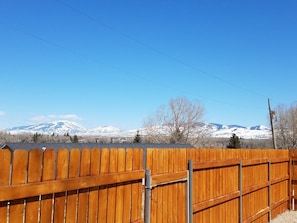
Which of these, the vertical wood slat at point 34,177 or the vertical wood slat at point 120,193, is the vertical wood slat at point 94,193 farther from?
the vertical wood slat at point 34,177

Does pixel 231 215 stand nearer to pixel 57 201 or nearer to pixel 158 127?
pixel 57 201

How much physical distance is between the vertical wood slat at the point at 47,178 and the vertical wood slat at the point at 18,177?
0.19 m

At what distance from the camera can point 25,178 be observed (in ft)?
8.71

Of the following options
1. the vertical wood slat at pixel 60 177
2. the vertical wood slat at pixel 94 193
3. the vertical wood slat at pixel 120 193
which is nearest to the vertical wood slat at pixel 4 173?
the vertical wood slat at pixel 60 177

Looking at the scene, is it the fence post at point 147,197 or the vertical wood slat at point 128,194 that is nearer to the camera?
the vertical wood slat at point 128,194

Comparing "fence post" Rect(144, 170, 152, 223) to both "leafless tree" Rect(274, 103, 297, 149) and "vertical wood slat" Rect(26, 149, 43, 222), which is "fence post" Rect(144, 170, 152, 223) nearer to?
"vertical wood slat" Rect(26, 149, 43, 222)

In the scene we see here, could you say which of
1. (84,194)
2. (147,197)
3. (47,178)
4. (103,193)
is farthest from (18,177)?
(147,197)

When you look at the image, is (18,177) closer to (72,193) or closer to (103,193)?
(72,193)

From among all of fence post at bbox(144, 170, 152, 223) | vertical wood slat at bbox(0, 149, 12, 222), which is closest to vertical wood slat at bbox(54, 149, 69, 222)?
vertical wood slat at bbox(0, 149, 12, 222)

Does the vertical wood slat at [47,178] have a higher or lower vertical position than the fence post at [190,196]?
higher

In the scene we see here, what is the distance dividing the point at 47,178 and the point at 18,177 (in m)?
0.29

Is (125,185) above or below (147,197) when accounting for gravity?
above

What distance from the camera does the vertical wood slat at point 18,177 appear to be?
255 cm

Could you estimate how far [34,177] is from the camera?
2.72 metres
